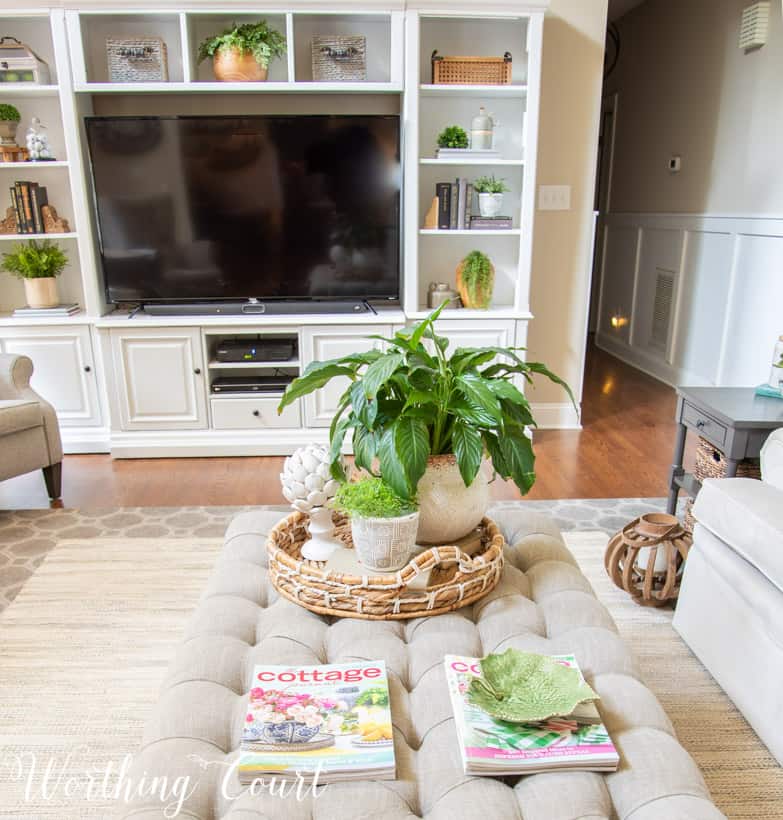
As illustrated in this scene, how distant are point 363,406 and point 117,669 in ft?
3.43

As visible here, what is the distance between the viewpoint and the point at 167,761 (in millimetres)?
1025

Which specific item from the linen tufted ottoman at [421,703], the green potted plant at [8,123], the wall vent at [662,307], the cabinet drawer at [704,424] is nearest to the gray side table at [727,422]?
the cabinet drawer at [704,424]

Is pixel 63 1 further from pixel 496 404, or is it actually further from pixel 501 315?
pixel 496 404

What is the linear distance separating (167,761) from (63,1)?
3250 millimetres

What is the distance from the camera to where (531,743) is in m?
1.06

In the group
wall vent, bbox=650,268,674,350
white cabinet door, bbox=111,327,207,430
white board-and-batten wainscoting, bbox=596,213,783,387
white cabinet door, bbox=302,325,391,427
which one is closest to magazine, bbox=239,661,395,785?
white cabinet door, bbox=302,325,391,427

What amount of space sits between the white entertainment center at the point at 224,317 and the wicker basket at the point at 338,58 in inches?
2.8

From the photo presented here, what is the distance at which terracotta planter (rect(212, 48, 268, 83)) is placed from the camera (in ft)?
10.3

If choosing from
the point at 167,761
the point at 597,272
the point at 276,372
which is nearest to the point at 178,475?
the point at 276,372

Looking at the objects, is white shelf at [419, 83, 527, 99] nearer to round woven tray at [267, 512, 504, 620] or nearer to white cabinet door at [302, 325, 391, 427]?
white cabinet door at [302, 325, 391, 427]

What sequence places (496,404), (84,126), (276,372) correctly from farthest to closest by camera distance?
1. (276,372)
2. (84,126)
3. (496,404)

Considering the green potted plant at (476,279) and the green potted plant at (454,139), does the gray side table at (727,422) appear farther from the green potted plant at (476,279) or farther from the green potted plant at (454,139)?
the green potted plant at (454,139)

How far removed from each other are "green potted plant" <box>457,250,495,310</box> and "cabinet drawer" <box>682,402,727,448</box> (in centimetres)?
129

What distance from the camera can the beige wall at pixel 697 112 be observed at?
383 centimetres
